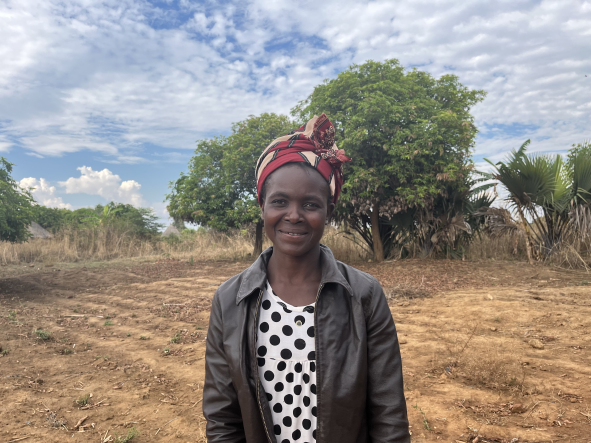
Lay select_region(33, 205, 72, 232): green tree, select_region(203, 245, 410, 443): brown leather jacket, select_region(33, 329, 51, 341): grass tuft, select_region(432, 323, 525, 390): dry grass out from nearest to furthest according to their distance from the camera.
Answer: select_region(203, 245, 410, 443): brown leather jacket → select_region(432, 323, 525, 390): dry grass → select_region(33, 329, 51, 341): grass tuft → select_region(33, 205, 72, 232): green tree

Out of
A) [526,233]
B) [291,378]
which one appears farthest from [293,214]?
[526,233]

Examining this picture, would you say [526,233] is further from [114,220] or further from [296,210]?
[114,220]

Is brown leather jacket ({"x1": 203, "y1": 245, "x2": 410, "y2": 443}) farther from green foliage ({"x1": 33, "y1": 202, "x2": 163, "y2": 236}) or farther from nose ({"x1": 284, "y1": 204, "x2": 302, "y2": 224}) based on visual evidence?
green foliage ({"x1": 33, "y1": 202, "x2": 163, "y2": 236})

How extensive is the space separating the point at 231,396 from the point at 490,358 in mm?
3218

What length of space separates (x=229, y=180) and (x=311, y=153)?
42.6 feet

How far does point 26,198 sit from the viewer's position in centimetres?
937

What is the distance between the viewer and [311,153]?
1620 mm

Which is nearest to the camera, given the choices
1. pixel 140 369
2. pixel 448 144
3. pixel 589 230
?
pixel 140 369

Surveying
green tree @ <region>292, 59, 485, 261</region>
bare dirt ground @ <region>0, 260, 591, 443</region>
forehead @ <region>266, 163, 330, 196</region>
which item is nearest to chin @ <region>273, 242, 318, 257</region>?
forehead @ <region>266, 163, 330, 196</region>

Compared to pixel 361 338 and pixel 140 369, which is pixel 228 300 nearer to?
pixel 361 338

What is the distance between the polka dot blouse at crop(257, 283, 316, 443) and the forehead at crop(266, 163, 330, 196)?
1.66 ft

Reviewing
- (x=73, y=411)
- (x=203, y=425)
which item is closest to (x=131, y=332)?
(x=73, y=411)

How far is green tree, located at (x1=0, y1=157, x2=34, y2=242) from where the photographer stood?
28.8ft

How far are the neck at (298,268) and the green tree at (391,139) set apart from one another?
885 cm
